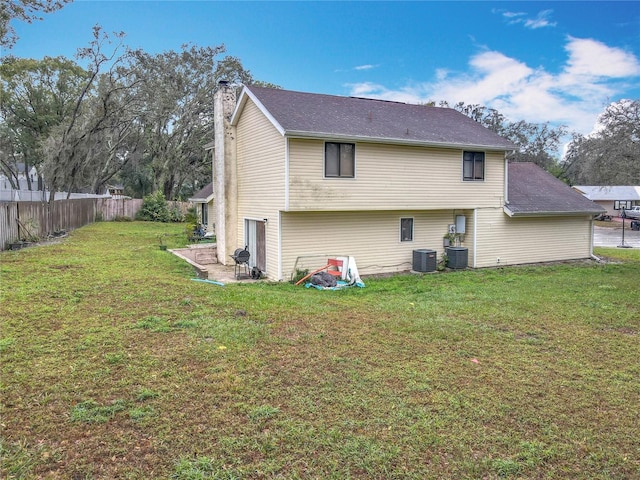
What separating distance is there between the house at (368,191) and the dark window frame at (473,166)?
0.04m

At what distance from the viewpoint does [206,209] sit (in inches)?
1038

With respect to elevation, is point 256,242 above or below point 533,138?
below

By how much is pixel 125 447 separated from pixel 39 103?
44.3 meters

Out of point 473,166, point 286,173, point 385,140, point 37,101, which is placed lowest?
point 286,173

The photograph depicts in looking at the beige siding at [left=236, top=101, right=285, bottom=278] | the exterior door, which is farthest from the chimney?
the exterior door

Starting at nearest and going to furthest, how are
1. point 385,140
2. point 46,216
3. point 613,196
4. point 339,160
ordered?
point 339,160, point 385,140, point 46,216, point 613,196

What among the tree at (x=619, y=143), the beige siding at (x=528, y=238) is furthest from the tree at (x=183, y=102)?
the tree at (x=619, y=143)

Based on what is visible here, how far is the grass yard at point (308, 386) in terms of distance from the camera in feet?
11.7

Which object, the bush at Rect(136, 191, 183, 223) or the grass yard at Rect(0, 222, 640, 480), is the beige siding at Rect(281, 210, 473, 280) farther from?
the bush at Rect(136, 191, 183, 223)

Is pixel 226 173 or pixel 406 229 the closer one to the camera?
pixel 406 229

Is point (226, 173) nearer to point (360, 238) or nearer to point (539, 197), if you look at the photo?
point (360, 238)

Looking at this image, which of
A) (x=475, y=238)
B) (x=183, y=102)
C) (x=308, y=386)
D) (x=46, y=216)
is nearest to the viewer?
(x=308, y=386)

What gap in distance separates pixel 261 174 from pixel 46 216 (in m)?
10.9

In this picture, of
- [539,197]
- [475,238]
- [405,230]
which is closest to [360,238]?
[405,230]
